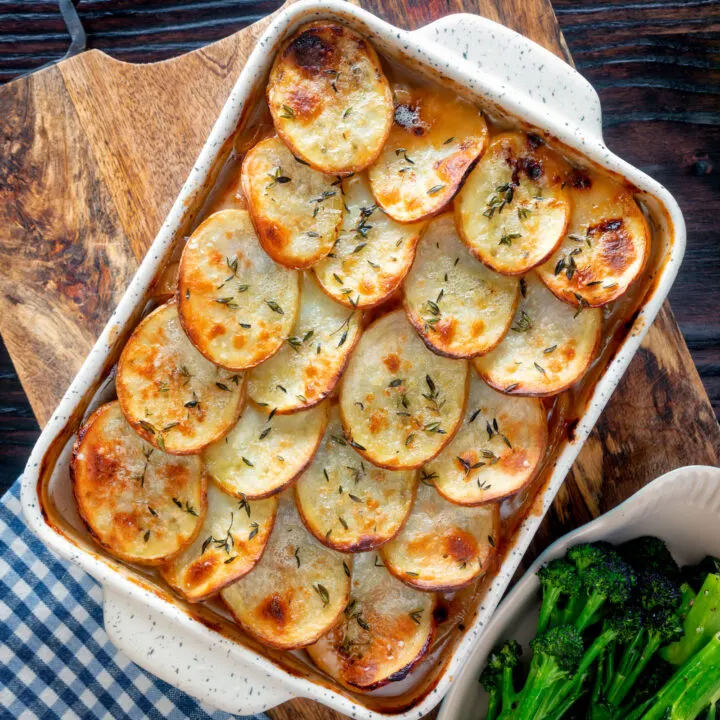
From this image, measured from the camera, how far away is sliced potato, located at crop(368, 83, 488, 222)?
76.9 inches

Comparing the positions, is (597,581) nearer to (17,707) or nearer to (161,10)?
(17,707)

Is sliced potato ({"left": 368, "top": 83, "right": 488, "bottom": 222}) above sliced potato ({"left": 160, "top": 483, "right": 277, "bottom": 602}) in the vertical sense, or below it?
above

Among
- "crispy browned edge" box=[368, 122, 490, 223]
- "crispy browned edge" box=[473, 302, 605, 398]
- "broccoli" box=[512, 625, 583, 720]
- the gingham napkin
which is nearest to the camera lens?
"crispy browned edge" box=[368, 122, 490, 223]

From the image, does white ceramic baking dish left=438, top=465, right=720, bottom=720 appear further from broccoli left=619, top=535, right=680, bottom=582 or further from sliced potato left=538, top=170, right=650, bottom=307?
sliced potato left=538, top=170, right=650, bottom=307

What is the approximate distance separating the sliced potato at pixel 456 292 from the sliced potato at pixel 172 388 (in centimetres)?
49

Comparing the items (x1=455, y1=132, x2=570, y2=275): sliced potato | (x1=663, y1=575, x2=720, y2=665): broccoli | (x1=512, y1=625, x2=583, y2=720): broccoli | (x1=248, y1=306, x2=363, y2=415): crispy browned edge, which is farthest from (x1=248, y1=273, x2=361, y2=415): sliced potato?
(x1=663, y1=575, x2=720, y2=665): broccoli

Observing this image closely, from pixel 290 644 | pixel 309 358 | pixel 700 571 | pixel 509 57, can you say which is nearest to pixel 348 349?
pixel 309 358

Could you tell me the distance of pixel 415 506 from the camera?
7.11 ft

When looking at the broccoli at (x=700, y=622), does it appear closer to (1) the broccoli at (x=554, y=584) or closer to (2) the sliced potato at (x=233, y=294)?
(1) the broccoli at (x=554, y=584)

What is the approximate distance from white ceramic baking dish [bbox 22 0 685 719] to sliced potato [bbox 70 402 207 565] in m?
0.07

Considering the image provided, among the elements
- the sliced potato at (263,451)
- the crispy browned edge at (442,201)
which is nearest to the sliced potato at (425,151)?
the crispy browned edge at (442,201)

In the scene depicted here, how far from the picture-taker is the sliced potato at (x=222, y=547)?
203 centimetres

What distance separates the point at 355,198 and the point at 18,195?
3.52 ft

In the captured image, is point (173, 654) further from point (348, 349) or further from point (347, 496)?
point (348, 349)
